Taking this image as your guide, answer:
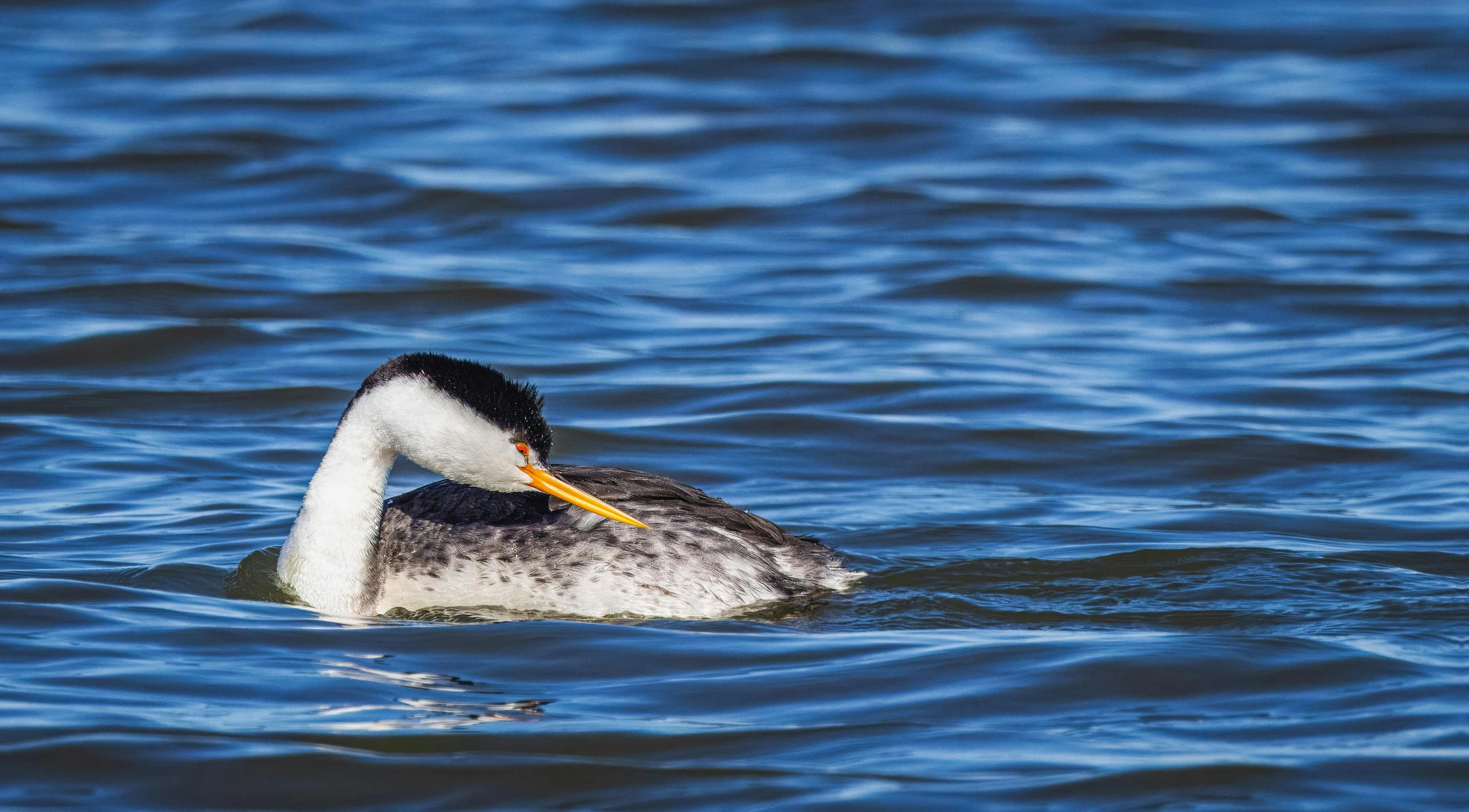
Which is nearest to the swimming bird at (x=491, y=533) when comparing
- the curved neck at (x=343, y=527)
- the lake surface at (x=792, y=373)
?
the curved neck at (x=343, y=527)

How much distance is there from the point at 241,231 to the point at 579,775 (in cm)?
953

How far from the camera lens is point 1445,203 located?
15.2 meters

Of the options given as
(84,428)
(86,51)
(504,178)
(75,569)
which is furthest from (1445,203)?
(86,51)

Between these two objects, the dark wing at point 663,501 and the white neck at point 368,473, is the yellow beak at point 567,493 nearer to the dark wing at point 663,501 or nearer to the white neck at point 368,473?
the white neck at point 368,473

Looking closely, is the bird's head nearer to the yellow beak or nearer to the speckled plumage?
the yellow beak

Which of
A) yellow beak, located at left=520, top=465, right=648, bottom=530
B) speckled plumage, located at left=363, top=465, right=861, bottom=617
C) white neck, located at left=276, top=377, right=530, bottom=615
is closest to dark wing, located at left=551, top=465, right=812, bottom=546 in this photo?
speckled plumage, located at left=363, top=465, right=861, bottom=617

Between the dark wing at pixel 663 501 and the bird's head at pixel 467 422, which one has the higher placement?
the bird's head at pixel 467 422

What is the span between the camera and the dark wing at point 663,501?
6.92 m

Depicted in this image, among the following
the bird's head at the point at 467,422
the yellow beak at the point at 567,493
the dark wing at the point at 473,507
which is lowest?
the dark wing at the point at 473,507

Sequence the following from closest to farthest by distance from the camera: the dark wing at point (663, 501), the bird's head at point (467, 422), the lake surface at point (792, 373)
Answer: the lake surface at point (792, 373), the bird's head at point (467, 422), the dark wing at point (663, 501)

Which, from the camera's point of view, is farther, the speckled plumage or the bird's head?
the speckled plumage

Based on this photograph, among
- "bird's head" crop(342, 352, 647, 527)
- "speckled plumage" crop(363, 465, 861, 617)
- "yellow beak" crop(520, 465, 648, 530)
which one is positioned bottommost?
"speckled plumage" crop(363, 465, 861, 617)

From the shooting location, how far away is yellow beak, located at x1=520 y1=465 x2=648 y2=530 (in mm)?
6609

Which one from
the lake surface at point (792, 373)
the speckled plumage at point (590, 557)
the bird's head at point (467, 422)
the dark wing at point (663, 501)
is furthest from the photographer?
the dark wing at point (663, 501)
